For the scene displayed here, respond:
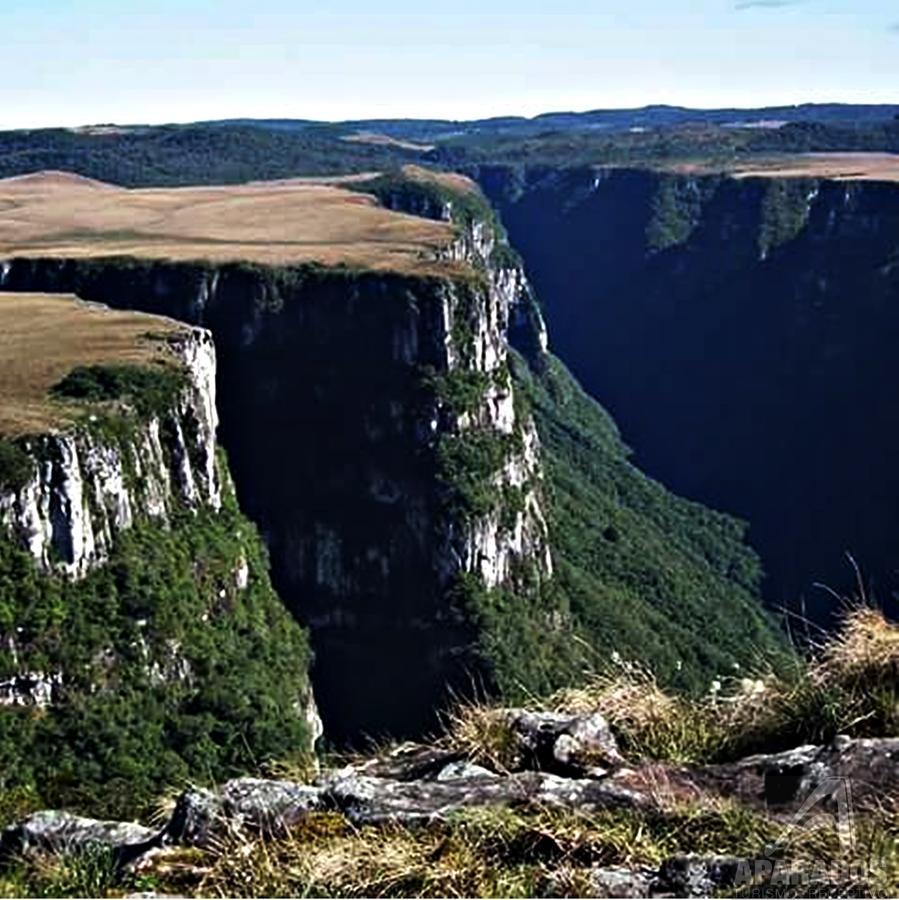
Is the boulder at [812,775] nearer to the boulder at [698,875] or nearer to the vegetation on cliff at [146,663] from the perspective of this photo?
the boulder at [698,875]

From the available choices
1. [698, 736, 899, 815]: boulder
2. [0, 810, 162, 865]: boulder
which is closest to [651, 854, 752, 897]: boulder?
[698, 736, 899, 815]: boulder

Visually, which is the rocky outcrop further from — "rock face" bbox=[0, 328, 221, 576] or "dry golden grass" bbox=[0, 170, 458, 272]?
"dry golden grass" bbox=[0, 170, 458, 272]

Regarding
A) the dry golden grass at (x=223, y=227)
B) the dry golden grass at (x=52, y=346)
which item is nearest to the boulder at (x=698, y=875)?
the dry golden grass at (x=52, y=346)

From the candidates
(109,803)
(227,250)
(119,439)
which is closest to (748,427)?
(227,250)

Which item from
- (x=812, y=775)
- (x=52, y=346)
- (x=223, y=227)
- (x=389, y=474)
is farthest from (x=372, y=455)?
(x=812, y=775)

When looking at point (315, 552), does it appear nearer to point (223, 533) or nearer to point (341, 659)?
point (341, 659)

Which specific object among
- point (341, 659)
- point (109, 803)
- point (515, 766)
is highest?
point (515, 766)
